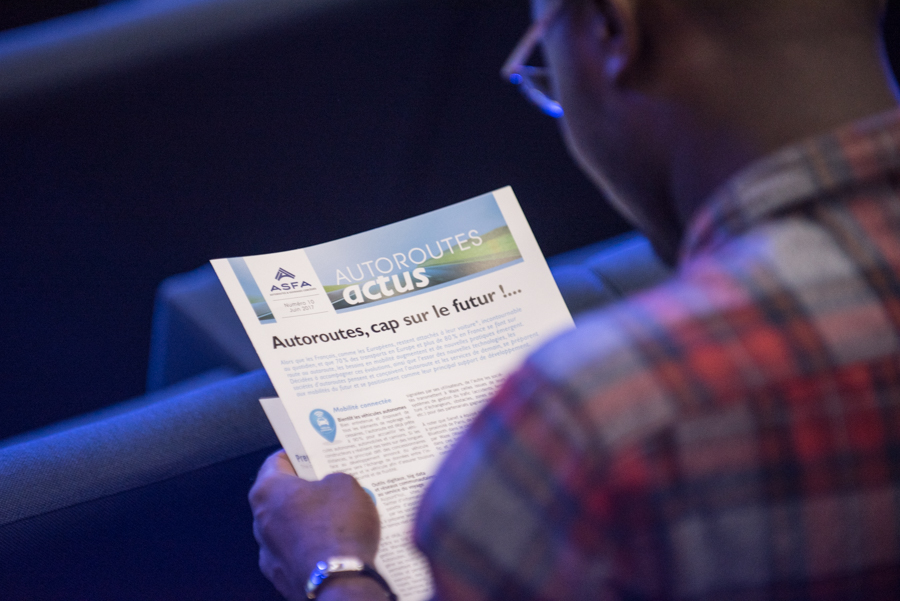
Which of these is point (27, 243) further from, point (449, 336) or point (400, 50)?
point (449, 336)

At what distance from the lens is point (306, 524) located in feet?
2.38

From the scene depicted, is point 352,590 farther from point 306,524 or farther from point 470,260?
point 470,260

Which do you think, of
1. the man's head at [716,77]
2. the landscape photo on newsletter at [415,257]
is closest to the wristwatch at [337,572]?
the landscape photo on newsletter at [415,257]

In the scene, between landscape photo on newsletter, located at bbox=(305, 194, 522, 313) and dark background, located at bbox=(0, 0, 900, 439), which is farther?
dark background, located at bbox=(0, 0, 900, 439)

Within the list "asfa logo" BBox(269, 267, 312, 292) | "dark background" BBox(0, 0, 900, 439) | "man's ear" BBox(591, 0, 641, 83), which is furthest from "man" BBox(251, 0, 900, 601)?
"dark background" BBox(0, 0, 900, 439)

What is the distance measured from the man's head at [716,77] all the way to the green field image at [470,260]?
233mm

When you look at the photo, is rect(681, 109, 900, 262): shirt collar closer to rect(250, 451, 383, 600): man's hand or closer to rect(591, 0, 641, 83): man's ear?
rect(591, 0, 641, 83): man's ear

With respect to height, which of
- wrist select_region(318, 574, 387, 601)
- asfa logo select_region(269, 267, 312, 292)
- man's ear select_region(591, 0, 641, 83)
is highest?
man's ear select_region(591, 0, 641, 83)

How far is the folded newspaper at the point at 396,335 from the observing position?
76 centimetres

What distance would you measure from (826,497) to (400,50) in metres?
1.38

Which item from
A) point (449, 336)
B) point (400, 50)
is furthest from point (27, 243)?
point (449, 336)

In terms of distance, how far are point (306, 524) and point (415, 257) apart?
28 cm

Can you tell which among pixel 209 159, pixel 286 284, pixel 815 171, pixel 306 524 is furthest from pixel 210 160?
pixel 815 171

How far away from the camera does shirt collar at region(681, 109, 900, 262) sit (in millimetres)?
432
